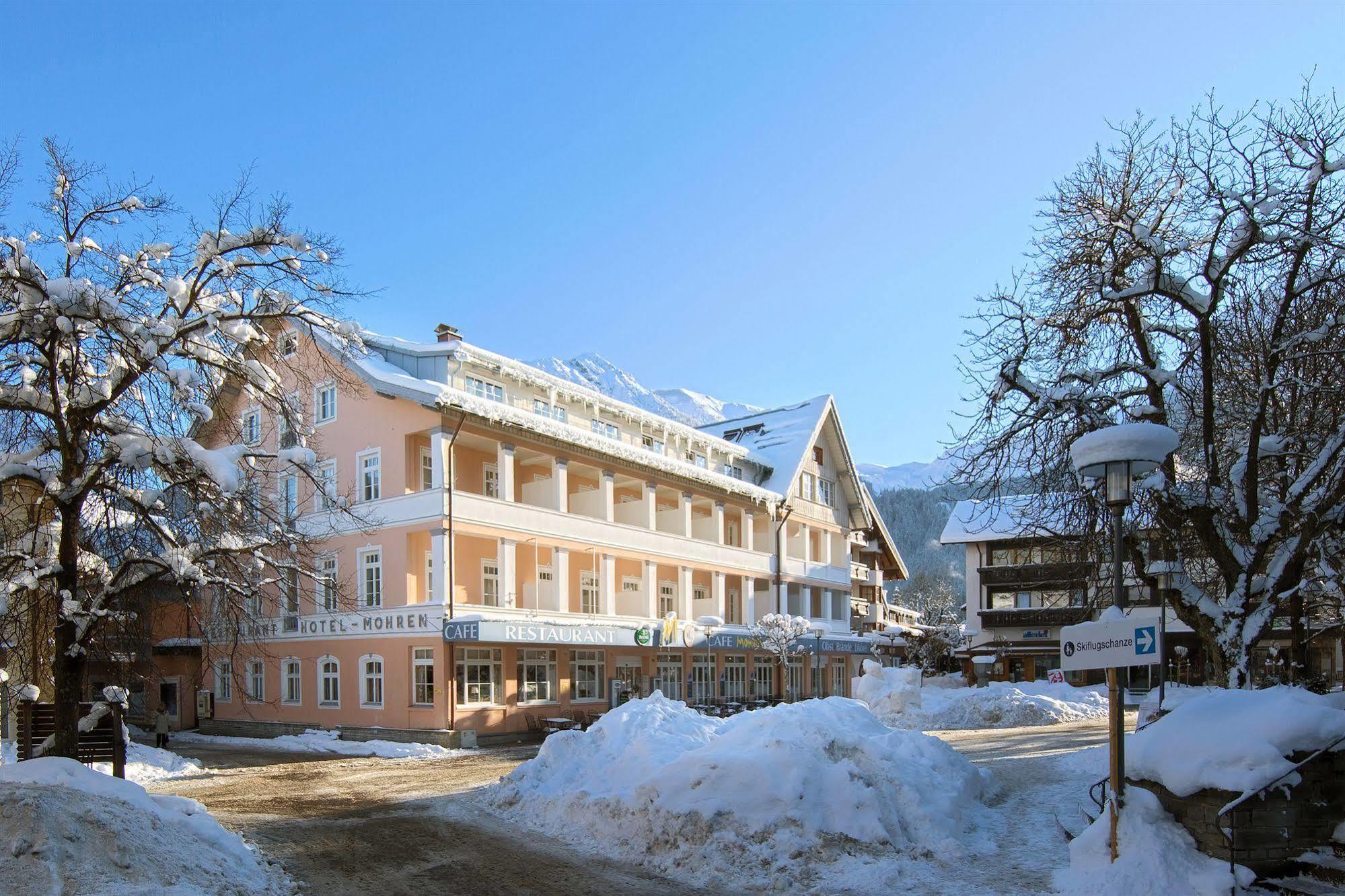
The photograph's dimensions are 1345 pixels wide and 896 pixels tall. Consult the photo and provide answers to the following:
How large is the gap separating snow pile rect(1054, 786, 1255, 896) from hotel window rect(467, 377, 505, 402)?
25.5 metres

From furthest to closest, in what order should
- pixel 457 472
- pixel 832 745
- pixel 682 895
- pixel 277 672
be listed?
pixel 277 672, pixel 457 472, pixel 832 745, pixel 682 895

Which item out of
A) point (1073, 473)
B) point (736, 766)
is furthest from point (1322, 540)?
point (736, 766)

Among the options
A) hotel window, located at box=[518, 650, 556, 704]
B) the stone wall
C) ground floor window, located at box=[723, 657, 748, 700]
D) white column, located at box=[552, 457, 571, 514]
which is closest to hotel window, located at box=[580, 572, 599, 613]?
hotel window, located at box=[518, 650, 556, 704]

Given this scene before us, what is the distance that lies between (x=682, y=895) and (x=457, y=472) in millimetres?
23283

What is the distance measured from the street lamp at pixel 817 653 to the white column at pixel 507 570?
14.6 m

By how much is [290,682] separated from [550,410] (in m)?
12.7

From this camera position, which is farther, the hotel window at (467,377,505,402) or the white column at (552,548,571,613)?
the hotel window at (467,377,505,402)

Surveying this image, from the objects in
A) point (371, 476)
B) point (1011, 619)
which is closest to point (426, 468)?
point (371, 476)

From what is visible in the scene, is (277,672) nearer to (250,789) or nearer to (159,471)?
(250,789)

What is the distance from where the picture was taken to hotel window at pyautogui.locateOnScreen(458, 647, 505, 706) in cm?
2950

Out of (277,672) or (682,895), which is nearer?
(682,895)

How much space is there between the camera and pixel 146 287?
40.1 ft

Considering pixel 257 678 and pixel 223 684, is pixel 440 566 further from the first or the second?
pixel 223 684

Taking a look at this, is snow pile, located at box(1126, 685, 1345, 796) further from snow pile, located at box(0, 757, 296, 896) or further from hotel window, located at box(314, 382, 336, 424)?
hotel window, located at box(314, 382, 336, 424)
